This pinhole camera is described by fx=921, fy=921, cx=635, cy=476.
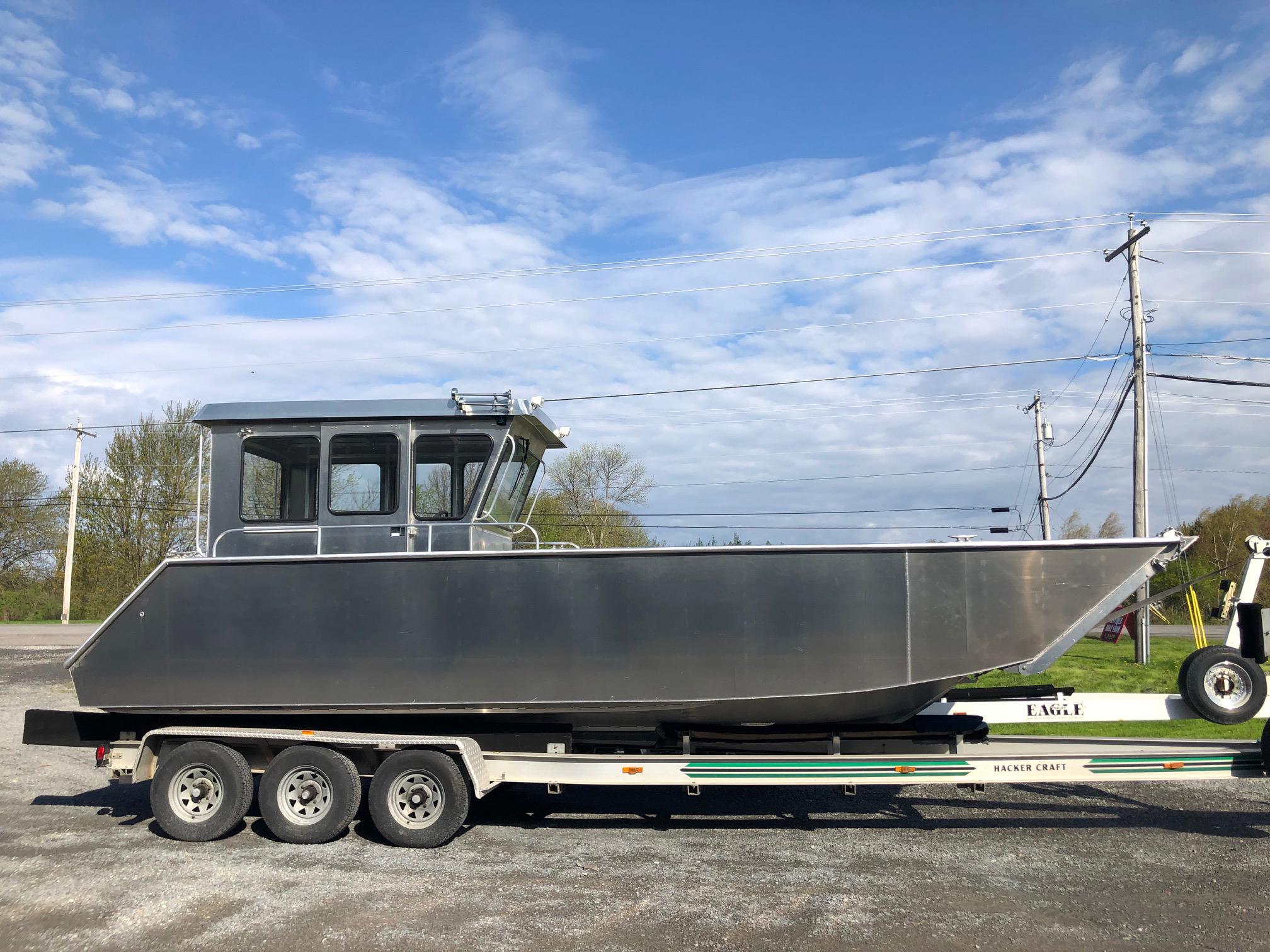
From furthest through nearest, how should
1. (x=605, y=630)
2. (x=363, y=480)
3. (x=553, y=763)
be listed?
(x=363, y=480) → (x=553, y=763) → (x=605, y=630)

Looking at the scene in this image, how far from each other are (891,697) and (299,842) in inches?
163

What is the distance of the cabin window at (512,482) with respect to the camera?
6.95 metres

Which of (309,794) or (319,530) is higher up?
(319,530)

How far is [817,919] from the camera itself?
4801 millimetres

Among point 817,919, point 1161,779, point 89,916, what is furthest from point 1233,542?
point 89,916

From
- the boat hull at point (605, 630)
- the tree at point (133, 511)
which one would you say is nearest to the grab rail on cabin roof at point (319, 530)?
the boat hull at point (605, 630)

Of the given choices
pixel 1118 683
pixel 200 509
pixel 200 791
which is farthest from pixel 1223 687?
pixel 200 509

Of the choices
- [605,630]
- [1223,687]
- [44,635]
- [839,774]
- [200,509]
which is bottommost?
[839,774]

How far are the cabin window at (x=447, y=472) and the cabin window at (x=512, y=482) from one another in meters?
0.15

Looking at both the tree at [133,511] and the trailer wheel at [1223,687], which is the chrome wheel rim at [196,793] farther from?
the tree at [133,511]

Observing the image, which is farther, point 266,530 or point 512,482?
point 512,482

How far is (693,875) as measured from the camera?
222 inches

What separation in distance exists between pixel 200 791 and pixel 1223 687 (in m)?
7.03

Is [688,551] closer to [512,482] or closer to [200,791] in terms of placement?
[512,482]
